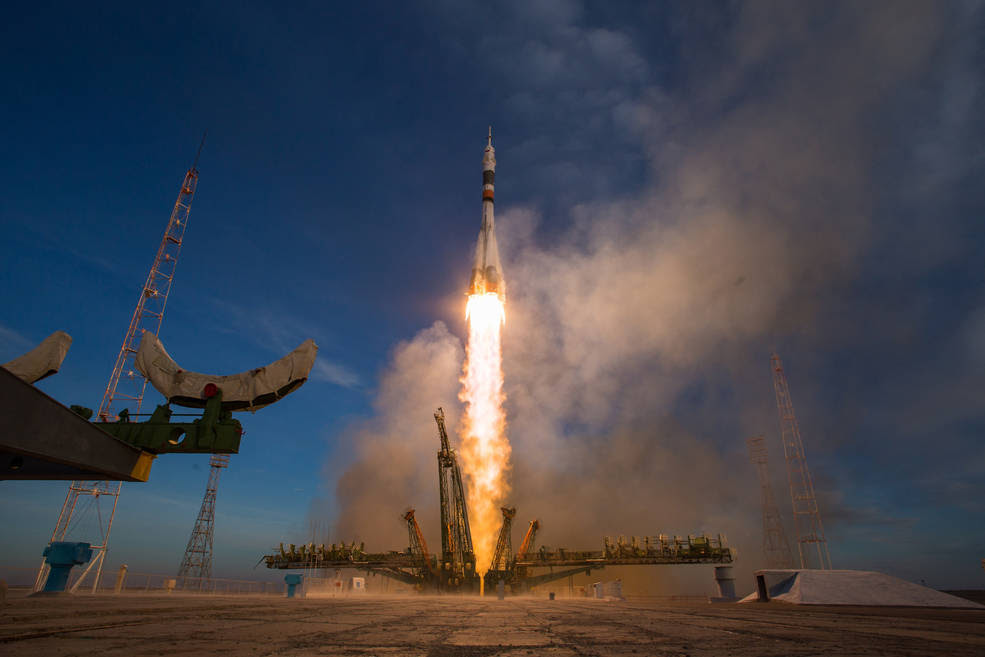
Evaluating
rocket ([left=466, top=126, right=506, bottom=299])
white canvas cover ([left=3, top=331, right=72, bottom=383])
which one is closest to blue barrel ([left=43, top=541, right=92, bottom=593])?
white canvas cover ([left=3, top=331, right=72, bottom=383])

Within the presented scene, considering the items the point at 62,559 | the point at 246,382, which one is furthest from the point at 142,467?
the point at 62,559

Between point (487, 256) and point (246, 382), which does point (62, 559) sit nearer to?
point (246, 382)

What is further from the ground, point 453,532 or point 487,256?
point 487,256

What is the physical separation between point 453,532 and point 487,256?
36432 millimetres

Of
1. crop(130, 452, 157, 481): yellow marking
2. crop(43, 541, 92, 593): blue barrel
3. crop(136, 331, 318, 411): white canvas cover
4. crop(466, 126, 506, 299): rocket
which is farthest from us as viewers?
crop(466, 126, 506, 299): rocket

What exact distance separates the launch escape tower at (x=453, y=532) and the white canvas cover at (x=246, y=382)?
169ft

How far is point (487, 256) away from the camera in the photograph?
58.5 metres

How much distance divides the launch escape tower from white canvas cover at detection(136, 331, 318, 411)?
169ft

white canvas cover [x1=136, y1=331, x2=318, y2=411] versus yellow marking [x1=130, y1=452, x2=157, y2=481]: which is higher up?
white canvas cover [x1=136, y1=331, x2=318, y2=411]

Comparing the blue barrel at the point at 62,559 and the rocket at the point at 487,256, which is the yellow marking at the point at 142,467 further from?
the rocket at the point at 487,256

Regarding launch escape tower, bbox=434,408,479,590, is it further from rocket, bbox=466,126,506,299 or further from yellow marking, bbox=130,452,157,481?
yellow marking, bbox=130,452,157,481

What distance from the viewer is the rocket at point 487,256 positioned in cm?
5612

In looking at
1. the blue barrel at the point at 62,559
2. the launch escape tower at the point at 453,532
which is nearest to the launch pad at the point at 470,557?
the launch escape tower at the point at 453,532

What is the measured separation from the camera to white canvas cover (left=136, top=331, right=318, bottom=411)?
13109 mm
